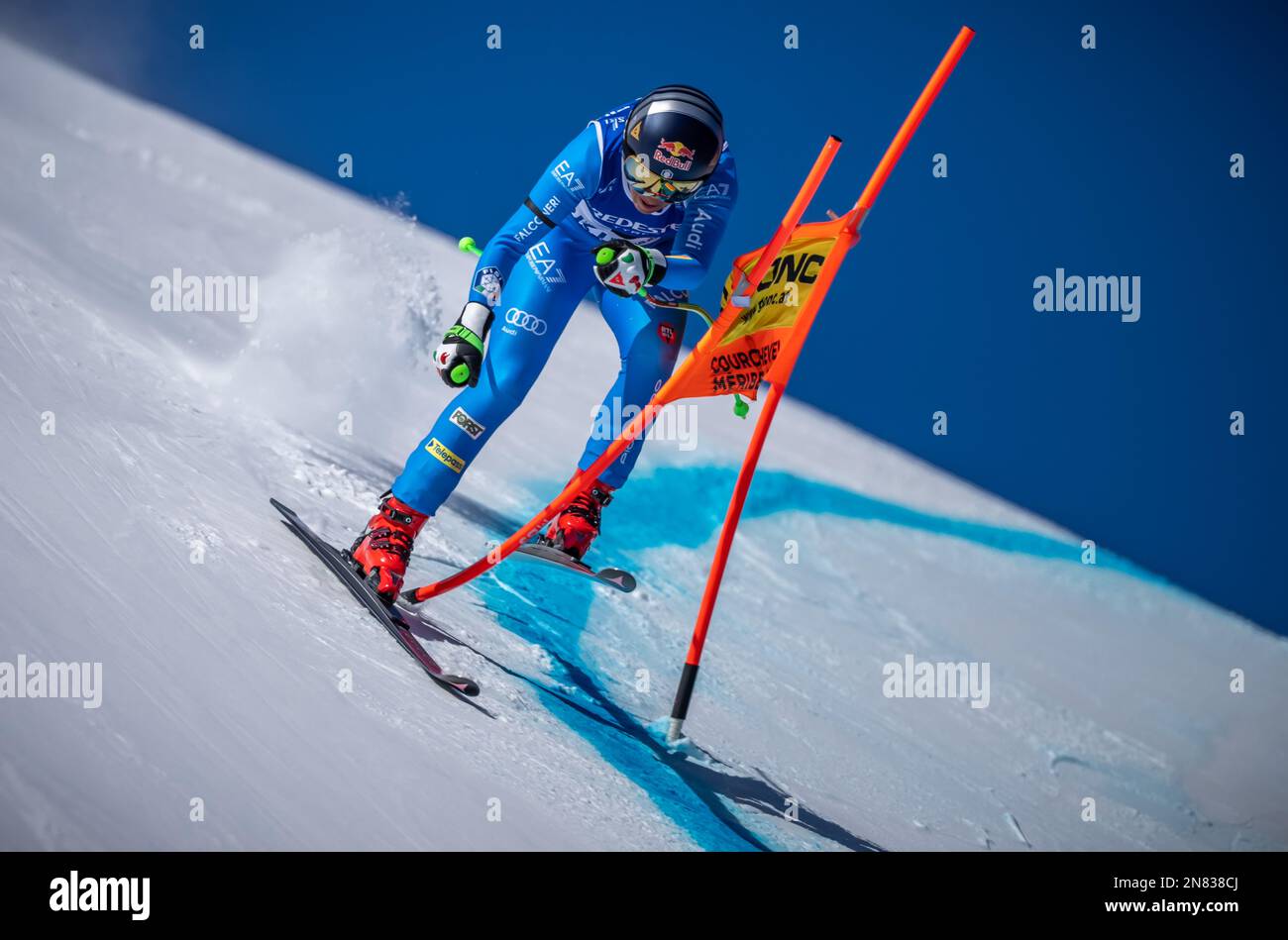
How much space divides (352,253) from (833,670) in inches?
133

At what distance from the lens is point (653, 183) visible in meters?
3.19

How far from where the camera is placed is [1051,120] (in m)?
6.55

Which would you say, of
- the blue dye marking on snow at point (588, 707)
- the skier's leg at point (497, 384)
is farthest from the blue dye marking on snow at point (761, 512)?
the skier's leg at point (497, 384)

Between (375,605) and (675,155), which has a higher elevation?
(675,155)

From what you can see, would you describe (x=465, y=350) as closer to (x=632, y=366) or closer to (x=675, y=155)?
(x=632, y=366)

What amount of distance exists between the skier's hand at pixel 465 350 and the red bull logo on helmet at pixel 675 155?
71 cm

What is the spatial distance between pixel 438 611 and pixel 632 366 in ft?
3.30

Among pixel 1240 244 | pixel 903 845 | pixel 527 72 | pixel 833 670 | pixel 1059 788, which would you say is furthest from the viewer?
pixel 527 72

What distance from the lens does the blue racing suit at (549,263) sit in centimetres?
333

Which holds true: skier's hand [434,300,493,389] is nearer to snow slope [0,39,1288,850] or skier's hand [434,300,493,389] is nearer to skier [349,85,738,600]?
skier [349,85,738,600]

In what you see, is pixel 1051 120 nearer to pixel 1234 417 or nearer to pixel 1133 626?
pixel 1234 417

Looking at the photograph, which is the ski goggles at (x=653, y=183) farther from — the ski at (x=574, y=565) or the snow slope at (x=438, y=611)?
the snow slope at (x=438, y=611)

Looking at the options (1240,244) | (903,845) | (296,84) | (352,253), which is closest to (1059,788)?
(903,845)

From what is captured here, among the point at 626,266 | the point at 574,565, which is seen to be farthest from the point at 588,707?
the point at 626,266
